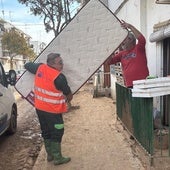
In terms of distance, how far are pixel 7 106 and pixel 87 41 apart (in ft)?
12.0

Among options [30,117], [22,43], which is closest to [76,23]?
[30,117]

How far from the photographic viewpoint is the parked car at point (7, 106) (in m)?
8.27

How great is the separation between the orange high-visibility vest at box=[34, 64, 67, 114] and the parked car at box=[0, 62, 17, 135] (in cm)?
216

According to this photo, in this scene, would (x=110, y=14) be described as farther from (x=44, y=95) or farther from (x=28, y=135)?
(x=28, y=135)

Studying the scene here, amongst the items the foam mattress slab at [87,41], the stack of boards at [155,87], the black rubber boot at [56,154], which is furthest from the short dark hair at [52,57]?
the stack of boards at [155,87]

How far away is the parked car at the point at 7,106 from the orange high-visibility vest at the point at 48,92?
216cm

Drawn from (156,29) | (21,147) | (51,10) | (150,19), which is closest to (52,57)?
(156,29)

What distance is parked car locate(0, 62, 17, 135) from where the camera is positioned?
8.27 meters

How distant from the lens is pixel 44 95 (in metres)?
6.14

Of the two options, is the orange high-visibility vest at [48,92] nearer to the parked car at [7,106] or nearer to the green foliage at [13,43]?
the parked car at [7,106]

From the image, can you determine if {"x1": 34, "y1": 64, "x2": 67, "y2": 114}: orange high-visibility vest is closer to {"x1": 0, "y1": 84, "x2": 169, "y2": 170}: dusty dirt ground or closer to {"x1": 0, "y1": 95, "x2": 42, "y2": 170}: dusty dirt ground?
{"x1": 0, "y1": 84, "x2": 169, "y2": 170}: dusty dirt ground

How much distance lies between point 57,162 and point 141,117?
1639 millimetres

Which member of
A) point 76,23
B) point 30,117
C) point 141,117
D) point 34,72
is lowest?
point 30,117

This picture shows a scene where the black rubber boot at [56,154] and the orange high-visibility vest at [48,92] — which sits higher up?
the orange high-visibility vest at [48,92]
